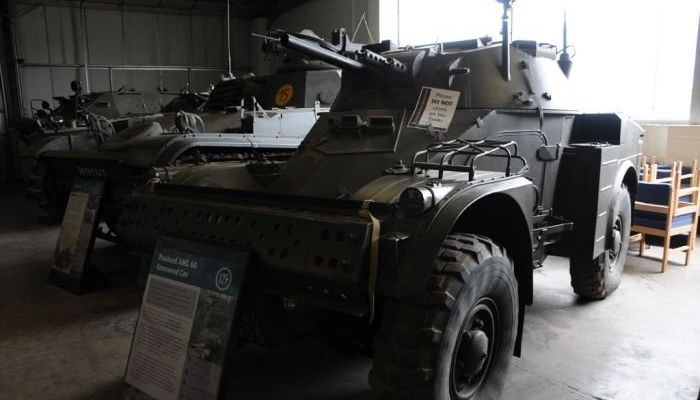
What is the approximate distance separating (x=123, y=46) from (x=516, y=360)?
16014mm

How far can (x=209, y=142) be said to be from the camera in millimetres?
5086

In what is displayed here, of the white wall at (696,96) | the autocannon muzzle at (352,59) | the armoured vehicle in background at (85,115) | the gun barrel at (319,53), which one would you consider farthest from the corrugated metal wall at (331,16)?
the gun barrel at (319,53)

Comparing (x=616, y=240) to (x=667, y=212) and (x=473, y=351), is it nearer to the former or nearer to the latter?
(x=667, y=212)

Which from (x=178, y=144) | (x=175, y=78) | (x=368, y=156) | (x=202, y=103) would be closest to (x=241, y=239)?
(x=368, y=156)

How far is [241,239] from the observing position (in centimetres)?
248

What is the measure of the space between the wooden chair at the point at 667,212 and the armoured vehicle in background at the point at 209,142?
11.7ft

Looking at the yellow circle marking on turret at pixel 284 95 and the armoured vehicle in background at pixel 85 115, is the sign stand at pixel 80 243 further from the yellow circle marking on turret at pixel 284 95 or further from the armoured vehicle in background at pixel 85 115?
the yellow circle marking on turret at pixel 284 95

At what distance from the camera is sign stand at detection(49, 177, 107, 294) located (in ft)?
16.2

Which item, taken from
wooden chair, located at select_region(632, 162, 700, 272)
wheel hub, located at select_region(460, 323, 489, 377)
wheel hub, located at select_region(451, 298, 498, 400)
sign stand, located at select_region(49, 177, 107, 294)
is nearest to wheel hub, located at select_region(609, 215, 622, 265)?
wooden chair, located at select_region(632, 162, 700, 272)

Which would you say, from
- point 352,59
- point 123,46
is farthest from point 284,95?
point 123,46

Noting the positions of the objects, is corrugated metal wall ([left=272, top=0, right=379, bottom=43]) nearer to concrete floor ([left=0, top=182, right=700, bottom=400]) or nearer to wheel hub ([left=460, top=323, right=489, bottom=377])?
concrete floor ([left=0, top=182, right=700, bottom=400])

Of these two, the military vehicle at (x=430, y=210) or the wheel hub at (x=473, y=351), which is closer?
the military vehicle at (x=430, y=210)

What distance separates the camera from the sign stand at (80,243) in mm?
4949

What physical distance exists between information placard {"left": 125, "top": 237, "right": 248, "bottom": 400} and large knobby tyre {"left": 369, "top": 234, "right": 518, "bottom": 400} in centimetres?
67
